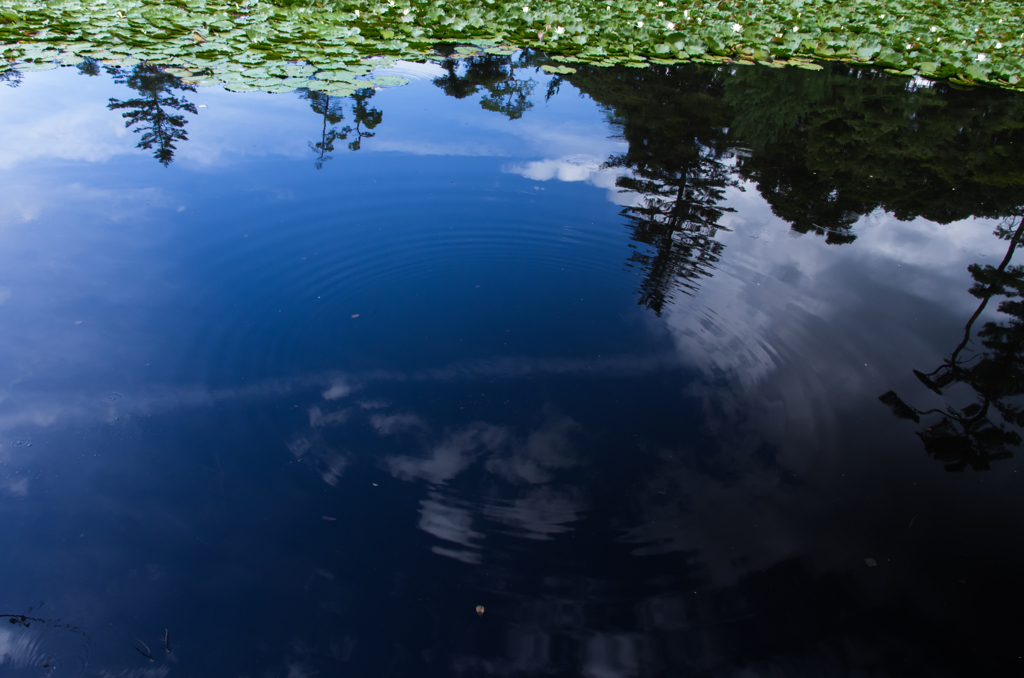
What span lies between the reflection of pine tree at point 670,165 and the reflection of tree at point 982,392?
1.40 metres

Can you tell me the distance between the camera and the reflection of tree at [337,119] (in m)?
4.93

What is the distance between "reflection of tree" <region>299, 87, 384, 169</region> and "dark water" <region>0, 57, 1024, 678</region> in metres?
0.14

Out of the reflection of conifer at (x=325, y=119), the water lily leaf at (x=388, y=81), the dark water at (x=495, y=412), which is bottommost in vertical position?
the dark water at (x=495, y=412)

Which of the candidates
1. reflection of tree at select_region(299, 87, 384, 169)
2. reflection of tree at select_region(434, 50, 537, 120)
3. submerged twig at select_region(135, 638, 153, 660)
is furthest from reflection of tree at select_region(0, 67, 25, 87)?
submerged twig at select_region(135, 638, 153, 660)

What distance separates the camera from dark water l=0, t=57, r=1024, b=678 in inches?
75.5

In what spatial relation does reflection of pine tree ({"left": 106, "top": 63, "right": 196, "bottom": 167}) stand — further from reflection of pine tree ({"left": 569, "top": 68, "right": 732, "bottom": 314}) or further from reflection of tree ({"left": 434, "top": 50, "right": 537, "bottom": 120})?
reflection of pine tree ({"left": 569, "top": 68, "right": 732, "bottom": 314})

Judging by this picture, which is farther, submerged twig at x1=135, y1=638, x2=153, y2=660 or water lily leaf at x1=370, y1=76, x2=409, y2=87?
water lily leaf at x1=370, y1=76, x2=409, y2=87

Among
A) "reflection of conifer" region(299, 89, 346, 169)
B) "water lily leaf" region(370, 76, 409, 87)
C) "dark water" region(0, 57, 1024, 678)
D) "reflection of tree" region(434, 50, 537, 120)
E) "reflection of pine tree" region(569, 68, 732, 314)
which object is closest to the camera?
"dark water" region(0, 57, 1024, 678)

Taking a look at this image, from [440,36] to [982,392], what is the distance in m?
8.01

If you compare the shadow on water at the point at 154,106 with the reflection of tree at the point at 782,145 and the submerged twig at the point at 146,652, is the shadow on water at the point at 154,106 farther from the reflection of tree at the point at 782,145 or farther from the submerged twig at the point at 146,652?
the submerged twig at the point at 146,652

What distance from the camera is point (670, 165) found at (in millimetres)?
5125

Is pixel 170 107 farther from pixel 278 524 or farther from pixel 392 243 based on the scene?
pixel 278 524

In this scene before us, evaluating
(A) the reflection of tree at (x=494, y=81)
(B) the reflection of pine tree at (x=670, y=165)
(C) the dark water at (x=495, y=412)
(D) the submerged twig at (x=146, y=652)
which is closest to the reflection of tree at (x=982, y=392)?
(C) the dark water at (x=495, y=412)

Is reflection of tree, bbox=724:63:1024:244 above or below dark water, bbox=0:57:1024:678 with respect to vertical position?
above
